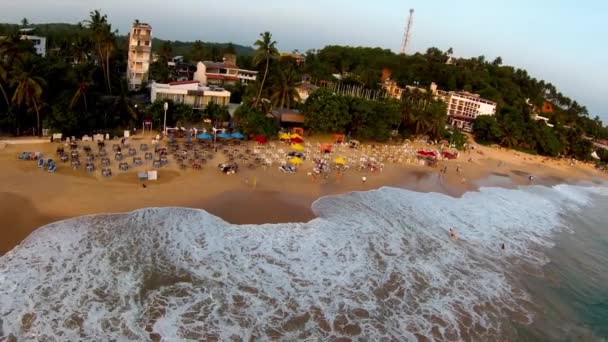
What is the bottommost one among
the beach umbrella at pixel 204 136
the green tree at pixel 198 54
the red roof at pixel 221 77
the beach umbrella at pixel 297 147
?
the beach umbrella at pixel 204 136

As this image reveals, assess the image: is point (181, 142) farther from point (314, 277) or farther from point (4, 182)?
point (314, 277)

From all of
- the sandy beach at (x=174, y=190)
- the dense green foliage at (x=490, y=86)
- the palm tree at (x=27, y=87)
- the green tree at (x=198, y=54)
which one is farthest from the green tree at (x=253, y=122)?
the green tree at (x=198, y=54)

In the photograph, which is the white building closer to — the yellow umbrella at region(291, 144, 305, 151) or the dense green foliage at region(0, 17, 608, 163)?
the dense green foliage at region(0, 17, 608, 163)

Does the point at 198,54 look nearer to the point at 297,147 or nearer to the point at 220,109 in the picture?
the point at 220,109

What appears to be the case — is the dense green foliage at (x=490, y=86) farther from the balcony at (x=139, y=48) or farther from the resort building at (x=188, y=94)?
the balcony at (x=139, y=48)

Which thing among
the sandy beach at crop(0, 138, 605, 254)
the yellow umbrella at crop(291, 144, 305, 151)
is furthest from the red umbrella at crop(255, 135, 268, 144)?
the yellow umbrella at crop(291, 144, 305, 151)
